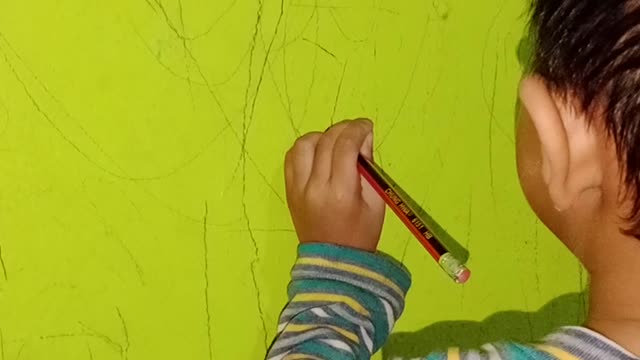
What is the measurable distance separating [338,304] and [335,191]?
7 cm

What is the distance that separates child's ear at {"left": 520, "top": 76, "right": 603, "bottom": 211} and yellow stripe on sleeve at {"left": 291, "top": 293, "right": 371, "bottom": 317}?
5.4 inches

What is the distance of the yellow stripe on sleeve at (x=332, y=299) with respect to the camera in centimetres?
67

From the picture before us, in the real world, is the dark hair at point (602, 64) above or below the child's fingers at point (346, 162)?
below

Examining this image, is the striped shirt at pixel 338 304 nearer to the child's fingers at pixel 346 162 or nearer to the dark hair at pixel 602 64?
the child's fingers at pixel 346 162

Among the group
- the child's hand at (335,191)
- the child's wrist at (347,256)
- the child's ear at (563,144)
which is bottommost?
the child's ear at (563,144)

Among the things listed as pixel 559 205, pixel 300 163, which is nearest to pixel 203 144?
pixel 300 163

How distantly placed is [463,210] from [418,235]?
150 mm

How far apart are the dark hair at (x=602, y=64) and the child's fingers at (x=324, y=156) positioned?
16 centimetres

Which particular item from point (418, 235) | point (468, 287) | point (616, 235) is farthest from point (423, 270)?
point (616, 235)

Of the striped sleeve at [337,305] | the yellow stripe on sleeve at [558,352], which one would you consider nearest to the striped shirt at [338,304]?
the striped sleeve at [337,305]

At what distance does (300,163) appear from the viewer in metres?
0.72

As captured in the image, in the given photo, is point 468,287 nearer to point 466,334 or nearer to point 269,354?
point 466,334

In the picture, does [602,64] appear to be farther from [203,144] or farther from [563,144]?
[203,144]

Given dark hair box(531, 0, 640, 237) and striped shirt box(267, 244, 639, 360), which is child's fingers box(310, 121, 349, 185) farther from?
dark hair box(531, 0, 640, 237)
